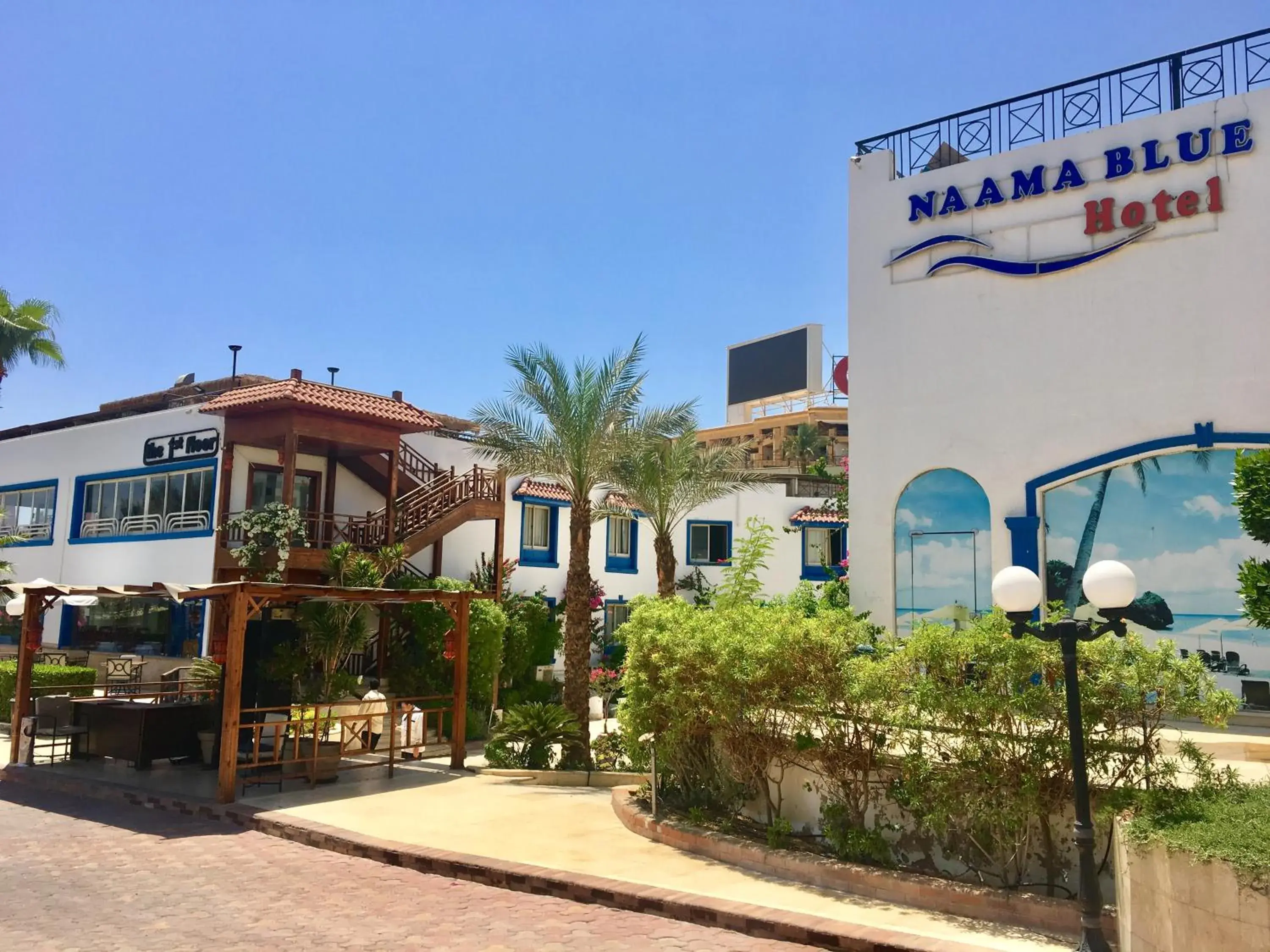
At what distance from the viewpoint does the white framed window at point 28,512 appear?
2877 centimetres

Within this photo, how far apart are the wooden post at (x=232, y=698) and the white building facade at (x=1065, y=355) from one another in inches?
440

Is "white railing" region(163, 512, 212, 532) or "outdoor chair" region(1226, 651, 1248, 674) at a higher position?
"white railing" region(163, 512, 212, 532)

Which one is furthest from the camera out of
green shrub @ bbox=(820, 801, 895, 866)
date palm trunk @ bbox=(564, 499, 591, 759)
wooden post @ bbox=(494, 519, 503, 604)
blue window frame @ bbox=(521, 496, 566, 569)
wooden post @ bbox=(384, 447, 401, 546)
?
blue window frame @ bbox=(521, 496, 566, 569)

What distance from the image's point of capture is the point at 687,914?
847 centimetres

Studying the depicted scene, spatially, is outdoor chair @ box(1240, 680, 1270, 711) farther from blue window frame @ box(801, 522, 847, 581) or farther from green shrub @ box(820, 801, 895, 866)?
blue window frame @ box(801, 522, 847, 581)

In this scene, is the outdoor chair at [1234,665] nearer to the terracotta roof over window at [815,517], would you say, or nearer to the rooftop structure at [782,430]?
the terracotta roof over window at [815,517]

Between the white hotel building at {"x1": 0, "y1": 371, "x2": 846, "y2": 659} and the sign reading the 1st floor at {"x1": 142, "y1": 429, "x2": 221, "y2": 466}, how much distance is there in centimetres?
5

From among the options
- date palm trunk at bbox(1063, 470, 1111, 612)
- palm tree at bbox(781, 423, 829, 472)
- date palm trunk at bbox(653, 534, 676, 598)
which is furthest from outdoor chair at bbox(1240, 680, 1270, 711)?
palm tree at bbox(781, 423, 829, 472)

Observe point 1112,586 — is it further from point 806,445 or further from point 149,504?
point 806,445

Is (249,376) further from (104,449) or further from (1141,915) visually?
(1141,915)

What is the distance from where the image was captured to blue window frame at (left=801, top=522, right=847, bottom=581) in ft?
107

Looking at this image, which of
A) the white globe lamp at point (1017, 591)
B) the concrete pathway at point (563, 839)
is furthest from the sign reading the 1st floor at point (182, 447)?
the white globe lamp at point (1017, 591)

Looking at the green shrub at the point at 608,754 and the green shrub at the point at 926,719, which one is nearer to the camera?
the green shrub at the point at 926,719

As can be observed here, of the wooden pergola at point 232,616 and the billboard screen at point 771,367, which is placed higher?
the billboard screen at point 771,367
